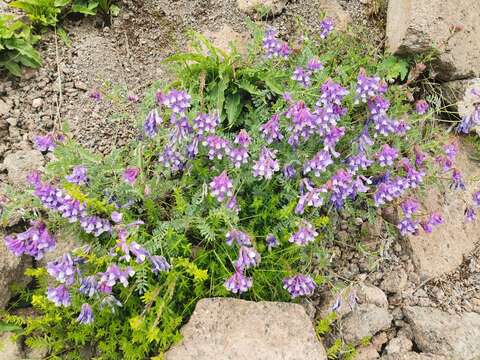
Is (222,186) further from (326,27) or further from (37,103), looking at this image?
(37,103)

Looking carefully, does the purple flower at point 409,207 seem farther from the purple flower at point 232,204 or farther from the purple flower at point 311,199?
the purple flower at point 232,204

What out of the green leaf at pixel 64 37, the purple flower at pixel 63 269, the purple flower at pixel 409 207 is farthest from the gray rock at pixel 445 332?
the green leaf at pixel 64 37

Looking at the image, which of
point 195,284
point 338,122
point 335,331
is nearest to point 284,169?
point 338,122

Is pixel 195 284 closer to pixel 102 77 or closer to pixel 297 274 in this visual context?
pixel 297 274

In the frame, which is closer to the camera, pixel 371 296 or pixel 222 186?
pixel 222 186

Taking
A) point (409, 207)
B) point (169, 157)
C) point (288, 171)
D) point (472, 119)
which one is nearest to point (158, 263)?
point (169, 157)

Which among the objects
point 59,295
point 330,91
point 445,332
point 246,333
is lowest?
point 445,332
